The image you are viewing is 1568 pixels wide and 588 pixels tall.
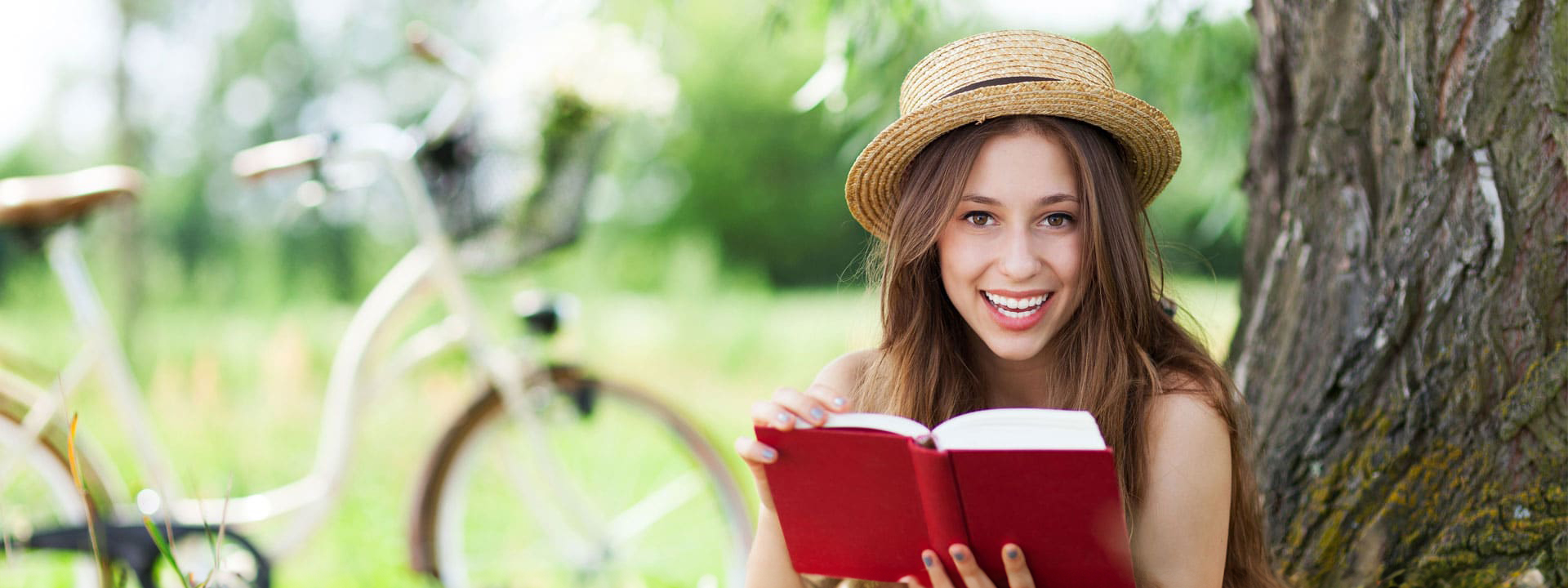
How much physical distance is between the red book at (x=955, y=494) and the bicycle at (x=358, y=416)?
57.3 inches

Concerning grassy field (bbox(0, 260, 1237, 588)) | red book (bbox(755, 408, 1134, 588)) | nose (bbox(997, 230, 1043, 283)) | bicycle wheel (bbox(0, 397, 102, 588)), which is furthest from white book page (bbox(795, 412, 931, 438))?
bicycle wheel (bbox(0, 397, 102, 588))

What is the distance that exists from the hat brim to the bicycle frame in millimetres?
1329

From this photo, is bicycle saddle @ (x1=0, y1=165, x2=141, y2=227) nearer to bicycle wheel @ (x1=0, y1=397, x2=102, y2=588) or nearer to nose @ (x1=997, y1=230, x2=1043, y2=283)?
bicycle wheel @ (x1=0, y1=397, x2=102, y2=588)

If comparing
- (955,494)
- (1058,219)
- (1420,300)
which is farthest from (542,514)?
(1420,300)

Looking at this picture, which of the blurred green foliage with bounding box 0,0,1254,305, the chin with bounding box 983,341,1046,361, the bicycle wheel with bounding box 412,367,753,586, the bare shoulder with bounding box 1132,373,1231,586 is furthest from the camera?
the blurred green foliage with bounding box 0,0,1254,305

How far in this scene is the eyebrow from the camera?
1.58m

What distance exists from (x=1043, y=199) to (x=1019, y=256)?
9cm

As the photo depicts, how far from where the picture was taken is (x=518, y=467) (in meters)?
2.92

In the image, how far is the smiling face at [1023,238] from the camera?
5.20 feet

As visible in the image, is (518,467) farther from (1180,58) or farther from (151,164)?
(151,164)

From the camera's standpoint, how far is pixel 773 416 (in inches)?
54.1

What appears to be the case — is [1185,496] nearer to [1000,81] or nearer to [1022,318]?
[1022,318]

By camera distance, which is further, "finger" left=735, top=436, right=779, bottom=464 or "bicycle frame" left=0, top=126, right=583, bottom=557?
"bicycle frame" left=0, top=126, right=583, bottom=557

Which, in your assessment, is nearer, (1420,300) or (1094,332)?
(1094,332)
